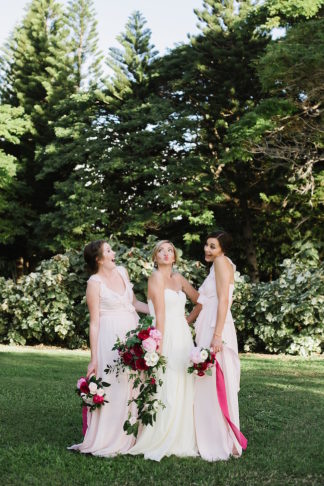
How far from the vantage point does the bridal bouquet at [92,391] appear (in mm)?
4988

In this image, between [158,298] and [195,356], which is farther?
[158,298]

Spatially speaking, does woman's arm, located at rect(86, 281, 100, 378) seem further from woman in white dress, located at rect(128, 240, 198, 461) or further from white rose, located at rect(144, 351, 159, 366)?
white rose, located at rect(144, 351, 159, 366)

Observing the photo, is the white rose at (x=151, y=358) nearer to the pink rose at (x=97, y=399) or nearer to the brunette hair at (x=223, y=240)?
the pink rose at (x=97, y=399)

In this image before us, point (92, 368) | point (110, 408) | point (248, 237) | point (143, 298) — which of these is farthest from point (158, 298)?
point (248, 237)

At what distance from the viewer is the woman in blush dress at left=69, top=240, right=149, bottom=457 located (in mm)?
5102

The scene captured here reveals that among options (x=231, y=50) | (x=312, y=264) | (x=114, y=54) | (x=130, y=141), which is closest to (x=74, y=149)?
(x=130, y=141)

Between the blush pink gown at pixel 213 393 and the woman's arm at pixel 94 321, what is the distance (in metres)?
0.85

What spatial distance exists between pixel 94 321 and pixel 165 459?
3.99 ft

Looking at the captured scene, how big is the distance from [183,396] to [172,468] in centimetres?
64

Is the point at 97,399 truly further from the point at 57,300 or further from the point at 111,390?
the point at 57,300

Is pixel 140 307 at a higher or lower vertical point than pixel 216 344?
higher

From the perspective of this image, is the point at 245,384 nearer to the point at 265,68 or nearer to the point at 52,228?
the point at 265,68

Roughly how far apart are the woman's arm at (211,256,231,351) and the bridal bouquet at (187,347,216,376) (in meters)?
0.14

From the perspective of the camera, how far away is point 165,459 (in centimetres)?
481
